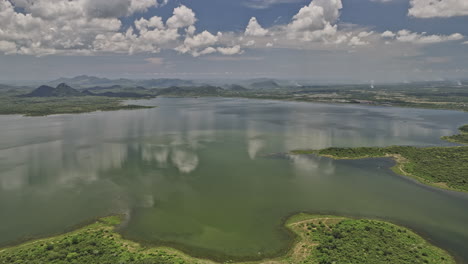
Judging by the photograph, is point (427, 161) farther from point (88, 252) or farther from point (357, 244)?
point (88, 252)

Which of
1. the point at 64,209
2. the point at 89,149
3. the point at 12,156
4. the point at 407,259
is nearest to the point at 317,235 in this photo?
the point at 407,259

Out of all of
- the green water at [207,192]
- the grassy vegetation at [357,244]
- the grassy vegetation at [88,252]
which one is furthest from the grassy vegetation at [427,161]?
the grassy vegetation at [88,252]

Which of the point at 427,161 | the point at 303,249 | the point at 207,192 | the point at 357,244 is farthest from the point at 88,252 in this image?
the point at 427,161

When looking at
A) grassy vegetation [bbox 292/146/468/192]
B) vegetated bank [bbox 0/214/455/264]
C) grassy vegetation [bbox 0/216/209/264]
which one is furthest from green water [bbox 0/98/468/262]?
grassy vegetation [bbox 292/146/468/192]

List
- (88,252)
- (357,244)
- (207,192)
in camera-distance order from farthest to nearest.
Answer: (207,192), (357,244), (88,252)

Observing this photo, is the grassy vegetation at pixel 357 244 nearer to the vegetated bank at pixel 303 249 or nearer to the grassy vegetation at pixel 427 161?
the vegetated bank at pixel 303 249

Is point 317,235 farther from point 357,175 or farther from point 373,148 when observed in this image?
point 373,148
